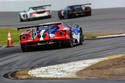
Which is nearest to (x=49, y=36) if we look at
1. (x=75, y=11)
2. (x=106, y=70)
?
(x=106, y=70)

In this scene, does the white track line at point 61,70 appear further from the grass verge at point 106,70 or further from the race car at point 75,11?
the race car at point 75,11

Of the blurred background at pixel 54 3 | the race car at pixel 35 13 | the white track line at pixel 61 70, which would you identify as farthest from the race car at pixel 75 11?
the white track line at pixel 61 70

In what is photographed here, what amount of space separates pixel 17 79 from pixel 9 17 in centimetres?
2624

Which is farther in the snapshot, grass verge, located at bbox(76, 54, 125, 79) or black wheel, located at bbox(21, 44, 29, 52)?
black wheel, located at bbox(21, 44, 29, 52)

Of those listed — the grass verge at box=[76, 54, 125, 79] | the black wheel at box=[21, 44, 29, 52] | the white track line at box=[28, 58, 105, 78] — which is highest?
the grass verge at box=[76, 54, 125, 79]

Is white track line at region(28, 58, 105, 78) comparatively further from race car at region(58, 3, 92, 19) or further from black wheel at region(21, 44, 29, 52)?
race car at region(58, 3, 92, 19)

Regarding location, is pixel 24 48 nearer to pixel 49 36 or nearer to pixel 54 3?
pixel 49 36

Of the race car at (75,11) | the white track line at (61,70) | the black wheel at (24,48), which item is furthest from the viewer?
the race car at (75,11)

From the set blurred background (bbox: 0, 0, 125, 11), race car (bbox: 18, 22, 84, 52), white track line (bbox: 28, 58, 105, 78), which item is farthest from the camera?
blurred background (bbox: 0, 0, 125, 11)

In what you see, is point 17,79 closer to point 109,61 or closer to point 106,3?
point 109,61

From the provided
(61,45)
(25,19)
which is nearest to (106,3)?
(25,19)

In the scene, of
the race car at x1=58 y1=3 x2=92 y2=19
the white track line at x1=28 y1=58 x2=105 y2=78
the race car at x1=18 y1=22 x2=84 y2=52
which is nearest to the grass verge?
the white track line at x1=28 y1=58 x2=105 y2=78

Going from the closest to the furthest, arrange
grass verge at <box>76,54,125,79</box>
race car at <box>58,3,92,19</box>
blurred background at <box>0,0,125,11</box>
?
grass verge at <box>76,54,125,79</box> < race car at <box>58,3,92,19</box> < blurred background at <box>0,0,125,11</box>

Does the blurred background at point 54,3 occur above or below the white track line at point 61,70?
below
